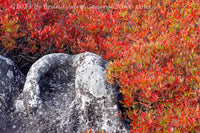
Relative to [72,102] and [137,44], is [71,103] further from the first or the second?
[137,44]

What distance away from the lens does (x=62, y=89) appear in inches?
142

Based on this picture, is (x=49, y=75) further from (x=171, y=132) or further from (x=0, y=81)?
(x=171, y=132)

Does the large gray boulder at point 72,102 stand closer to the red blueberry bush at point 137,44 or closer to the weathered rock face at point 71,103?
the weathered rock face at point 71,103

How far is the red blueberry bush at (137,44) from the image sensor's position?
105 inches

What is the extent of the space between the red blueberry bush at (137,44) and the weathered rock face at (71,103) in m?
0.26

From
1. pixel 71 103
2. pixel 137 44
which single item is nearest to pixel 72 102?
pixel 71 103

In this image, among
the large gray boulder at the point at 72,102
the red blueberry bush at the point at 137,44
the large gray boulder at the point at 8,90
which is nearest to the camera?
the red blueberry bush at the point at 137,44

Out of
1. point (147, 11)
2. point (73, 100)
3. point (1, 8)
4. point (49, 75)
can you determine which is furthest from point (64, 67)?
point (147, 11)

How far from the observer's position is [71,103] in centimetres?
335

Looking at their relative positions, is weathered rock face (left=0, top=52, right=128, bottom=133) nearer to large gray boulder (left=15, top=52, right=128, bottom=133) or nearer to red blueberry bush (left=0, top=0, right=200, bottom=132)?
large gray boulder (left=15, top=52, right=128, bottom=133)

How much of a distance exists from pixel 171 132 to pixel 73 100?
5.75 feet

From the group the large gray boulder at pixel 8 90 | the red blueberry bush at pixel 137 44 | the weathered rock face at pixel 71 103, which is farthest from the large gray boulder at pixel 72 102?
the red blueberry bush at pixel 137 44

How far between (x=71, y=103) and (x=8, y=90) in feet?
3.81

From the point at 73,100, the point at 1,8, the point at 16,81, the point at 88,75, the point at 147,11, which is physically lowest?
the point at 73,100
